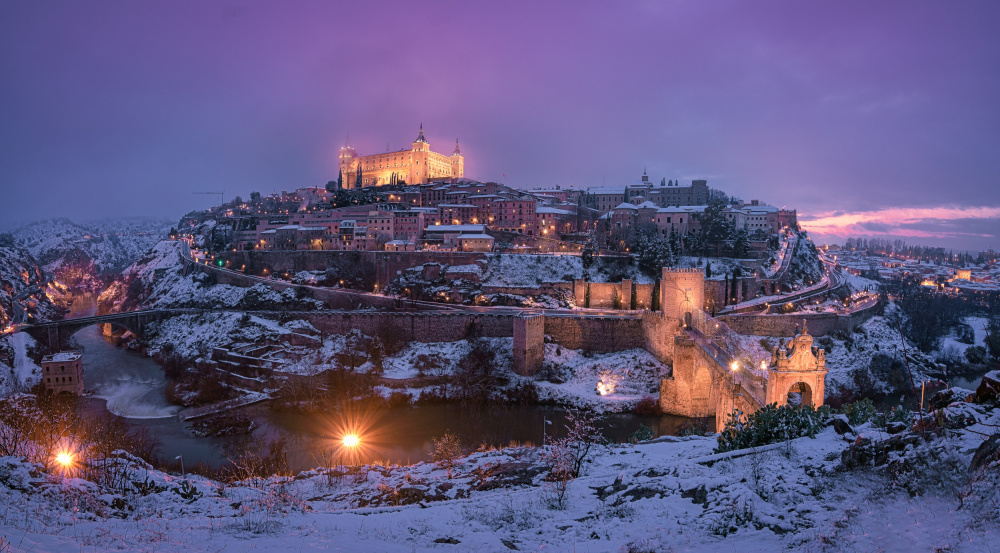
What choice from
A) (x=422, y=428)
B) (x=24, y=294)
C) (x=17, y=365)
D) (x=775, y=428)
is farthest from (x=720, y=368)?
(x=24, y=294)

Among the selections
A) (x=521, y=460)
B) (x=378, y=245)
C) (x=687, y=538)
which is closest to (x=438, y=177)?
(x=378, y=245)

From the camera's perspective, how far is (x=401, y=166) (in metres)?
85.9

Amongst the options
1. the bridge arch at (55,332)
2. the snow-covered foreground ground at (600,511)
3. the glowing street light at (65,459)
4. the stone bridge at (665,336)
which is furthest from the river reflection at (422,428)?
the bridge arch at (55,332)

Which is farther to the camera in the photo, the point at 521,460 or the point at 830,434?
the point at 521,460

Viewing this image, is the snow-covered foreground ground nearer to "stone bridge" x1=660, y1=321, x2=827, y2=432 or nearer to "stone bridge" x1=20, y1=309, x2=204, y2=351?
"stone bridge" x1=660, y1=321, x2=827, y2=432

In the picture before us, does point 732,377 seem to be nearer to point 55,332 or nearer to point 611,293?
point 611,293

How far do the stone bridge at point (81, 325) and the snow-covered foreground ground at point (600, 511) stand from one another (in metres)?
33.8

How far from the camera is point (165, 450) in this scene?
2103 centimetres

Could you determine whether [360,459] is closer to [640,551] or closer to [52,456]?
[52,456]

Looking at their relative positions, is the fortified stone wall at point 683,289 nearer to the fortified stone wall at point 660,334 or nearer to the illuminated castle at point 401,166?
the fortified stone wall at point 660,334

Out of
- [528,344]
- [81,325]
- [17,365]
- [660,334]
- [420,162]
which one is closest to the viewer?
[660,334]

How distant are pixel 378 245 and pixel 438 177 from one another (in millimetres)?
39238

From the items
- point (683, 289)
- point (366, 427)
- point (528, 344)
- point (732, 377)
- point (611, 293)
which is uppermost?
point (683, 289)

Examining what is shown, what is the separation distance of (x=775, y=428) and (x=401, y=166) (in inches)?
3275
